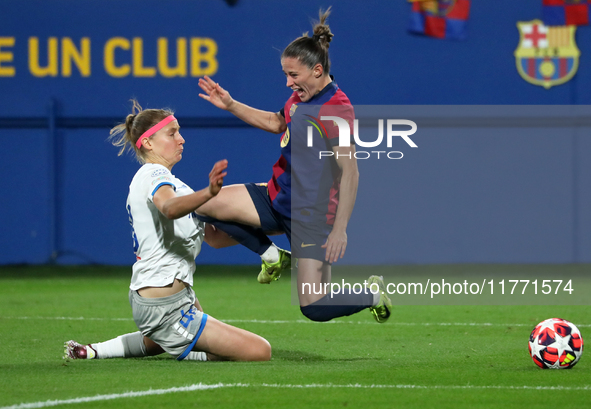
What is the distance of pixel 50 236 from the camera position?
12984 mm

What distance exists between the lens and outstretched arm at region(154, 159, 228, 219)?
4.05 metres

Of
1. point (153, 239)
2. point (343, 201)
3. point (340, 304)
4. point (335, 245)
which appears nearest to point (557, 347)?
point (340, 304)

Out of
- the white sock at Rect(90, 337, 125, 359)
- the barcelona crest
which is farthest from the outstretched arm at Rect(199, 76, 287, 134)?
the barcelona crest

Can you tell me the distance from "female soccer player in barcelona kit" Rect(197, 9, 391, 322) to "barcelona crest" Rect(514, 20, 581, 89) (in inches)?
327

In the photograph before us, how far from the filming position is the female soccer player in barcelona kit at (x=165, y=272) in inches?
187

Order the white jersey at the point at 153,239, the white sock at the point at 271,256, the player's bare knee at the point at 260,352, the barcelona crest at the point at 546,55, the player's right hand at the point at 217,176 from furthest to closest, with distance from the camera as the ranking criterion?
the barcelona crest at the point at 546,55, the white sock at the point at 271,256, the player's bare knee at the point at 260,352, the white jersey at the point at 153,239, the player's right hand at the point at 217,176

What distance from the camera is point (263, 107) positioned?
42.3 feet

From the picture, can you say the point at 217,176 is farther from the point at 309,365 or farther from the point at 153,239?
the point at 309,365

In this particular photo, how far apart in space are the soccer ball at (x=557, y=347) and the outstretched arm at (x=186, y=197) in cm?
204

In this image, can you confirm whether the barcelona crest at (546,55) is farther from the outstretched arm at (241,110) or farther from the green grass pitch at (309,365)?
the outstretched arm at (241,110)

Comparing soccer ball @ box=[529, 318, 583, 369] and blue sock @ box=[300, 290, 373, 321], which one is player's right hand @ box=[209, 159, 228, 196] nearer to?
blue sock @ box=[300, 290, 373, 321]

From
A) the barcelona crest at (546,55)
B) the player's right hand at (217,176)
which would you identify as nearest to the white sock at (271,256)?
the player's right hand at (217,176)

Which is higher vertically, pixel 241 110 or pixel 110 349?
pixel 241 110

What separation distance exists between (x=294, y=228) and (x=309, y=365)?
95cm
